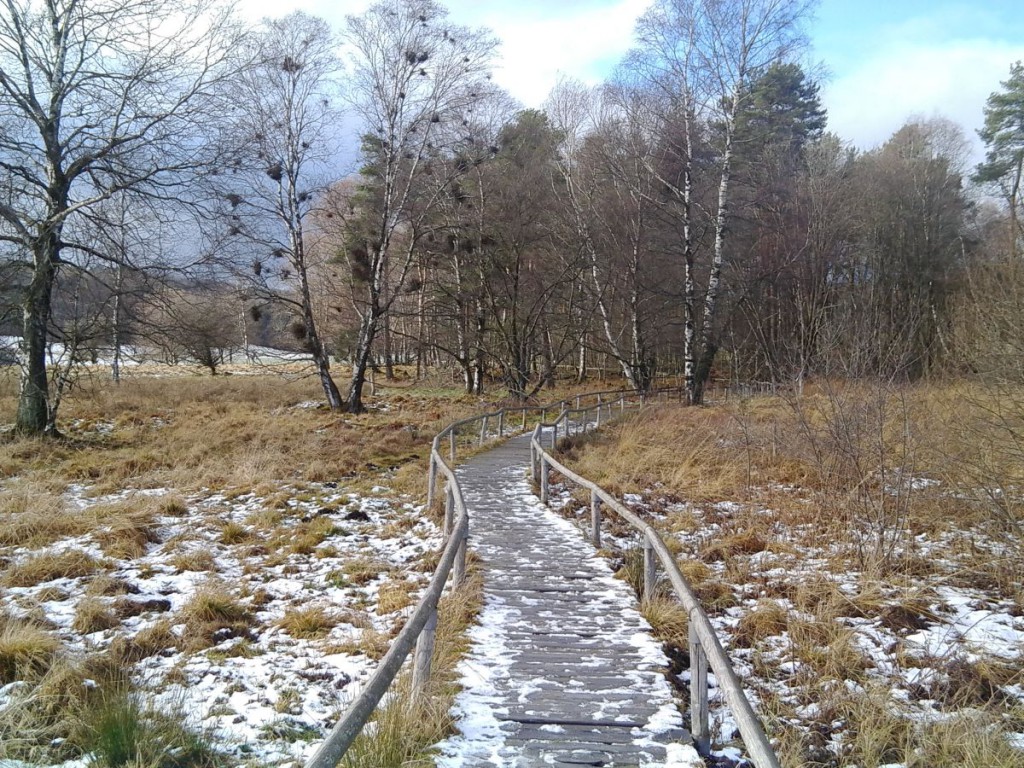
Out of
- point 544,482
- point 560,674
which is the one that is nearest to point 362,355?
point 544,482

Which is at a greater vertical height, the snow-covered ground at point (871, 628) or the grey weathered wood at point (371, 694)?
the grey weathered wood at point (371, 694)

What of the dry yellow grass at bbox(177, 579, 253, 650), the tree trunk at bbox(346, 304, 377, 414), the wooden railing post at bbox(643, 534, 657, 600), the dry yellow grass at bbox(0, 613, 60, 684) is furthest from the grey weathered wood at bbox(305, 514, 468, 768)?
the tree trunk at bbox(346, 304, 377, 414)

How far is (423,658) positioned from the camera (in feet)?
13.7

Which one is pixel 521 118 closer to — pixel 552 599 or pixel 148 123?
pixel 148 123

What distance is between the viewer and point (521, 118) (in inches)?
1318

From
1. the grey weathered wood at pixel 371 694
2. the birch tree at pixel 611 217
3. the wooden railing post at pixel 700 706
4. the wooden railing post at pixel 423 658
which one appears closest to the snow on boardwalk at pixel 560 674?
the wooden railing post at pixel 700 706

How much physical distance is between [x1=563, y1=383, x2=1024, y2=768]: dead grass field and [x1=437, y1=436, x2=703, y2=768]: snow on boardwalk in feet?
1.67

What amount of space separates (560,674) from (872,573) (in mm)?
4425

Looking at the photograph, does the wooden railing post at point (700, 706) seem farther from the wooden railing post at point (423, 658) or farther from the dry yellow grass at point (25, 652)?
the dry yellow grass at point (25, 652)

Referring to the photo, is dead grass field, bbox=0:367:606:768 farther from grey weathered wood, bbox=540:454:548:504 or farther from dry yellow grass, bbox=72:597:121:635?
grey weathered wood, bbox=540:454:548:504

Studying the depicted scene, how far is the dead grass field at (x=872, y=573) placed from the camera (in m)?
4.36

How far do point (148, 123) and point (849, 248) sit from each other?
29.8 metres

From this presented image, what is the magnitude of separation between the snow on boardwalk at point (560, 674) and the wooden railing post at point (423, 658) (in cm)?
32

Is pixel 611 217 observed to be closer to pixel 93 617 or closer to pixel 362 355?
pixel 362 355
